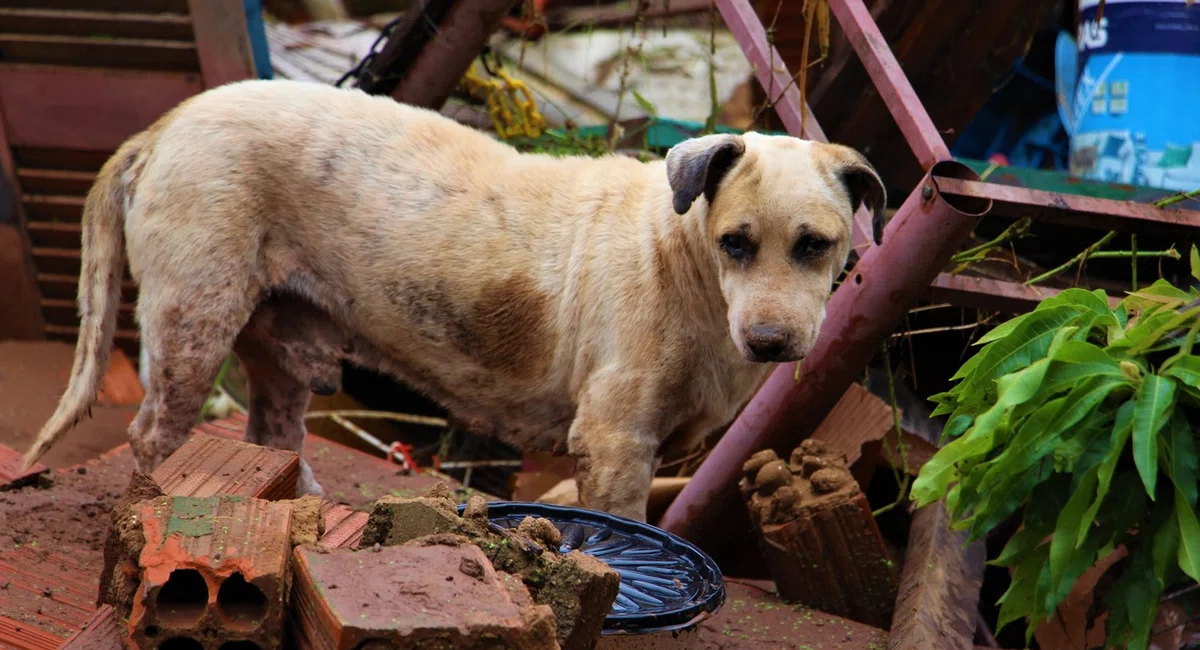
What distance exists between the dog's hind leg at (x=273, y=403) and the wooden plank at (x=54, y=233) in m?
2.20

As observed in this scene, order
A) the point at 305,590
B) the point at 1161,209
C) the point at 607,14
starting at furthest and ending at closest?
the point at 607,14 < the point at 1161,209 < the point at 305,590

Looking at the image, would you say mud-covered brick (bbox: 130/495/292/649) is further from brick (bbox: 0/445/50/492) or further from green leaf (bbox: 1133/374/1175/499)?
brick (bbox: 0/445/50/492)

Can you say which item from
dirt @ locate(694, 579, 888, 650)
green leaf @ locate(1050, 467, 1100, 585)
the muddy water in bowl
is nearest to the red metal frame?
dirt @ locate(694, 579, 888, 650)

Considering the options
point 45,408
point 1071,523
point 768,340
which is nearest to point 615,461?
point 768,340

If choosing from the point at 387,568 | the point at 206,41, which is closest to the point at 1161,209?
the point at 387,568

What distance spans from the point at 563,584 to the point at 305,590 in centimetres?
56

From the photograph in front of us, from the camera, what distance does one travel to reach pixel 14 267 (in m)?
6.29

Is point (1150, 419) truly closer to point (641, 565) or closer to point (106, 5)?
point (641, 565)

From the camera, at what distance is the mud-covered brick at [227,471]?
2.98 meters

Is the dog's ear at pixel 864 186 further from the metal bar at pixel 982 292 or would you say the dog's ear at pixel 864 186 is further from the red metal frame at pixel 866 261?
the metal bar at pixel 982 292

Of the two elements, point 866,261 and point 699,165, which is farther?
point 866,261

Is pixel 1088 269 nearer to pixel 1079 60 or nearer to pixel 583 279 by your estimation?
pixel 1079 60

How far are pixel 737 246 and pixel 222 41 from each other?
326 centimetres

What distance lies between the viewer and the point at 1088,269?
17.8 feet
